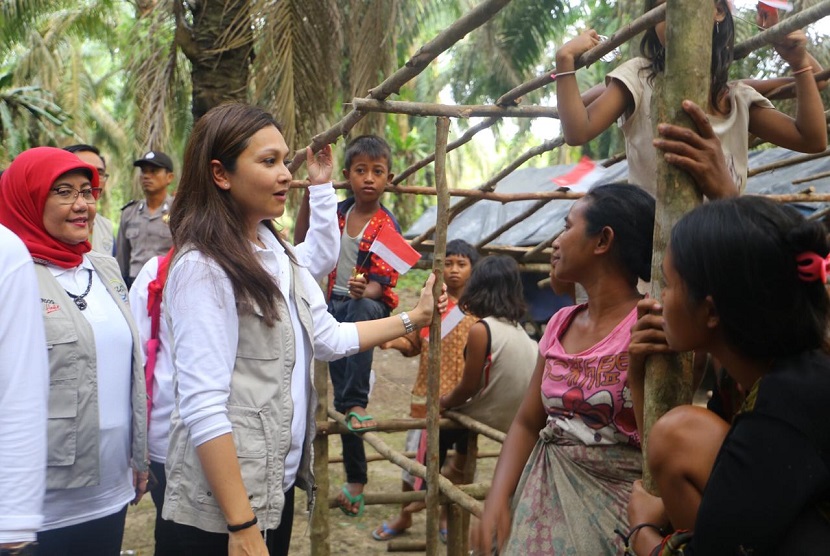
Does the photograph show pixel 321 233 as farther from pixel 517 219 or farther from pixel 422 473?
pixel 517 219

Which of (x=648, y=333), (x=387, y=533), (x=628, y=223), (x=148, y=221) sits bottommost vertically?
(x=387, y=533)

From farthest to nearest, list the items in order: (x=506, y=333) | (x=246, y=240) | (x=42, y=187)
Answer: (x=506, y=333) → (x=42, y=187) → (x=246, y=240)

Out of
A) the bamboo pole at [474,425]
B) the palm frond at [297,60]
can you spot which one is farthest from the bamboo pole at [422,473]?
the palm frond at [297,60]

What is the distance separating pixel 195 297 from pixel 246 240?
0.77 ft

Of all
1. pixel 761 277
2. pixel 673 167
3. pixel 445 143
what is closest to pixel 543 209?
A: pixel 445 143

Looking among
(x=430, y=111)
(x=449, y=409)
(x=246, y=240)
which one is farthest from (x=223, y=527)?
(x=449, y=409)

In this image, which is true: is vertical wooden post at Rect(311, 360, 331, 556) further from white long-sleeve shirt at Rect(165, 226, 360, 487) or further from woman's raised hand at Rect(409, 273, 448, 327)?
white long-sleeve shirt at Rect(165, 226, 360, 487)

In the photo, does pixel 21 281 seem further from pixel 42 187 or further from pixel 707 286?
pixel 707 286

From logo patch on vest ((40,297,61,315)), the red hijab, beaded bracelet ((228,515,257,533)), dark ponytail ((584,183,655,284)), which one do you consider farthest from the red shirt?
beaded bracelet ((228,515,257,533))

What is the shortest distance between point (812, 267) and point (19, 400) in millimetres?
1569

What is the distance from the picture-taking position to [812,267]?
1.34 meters

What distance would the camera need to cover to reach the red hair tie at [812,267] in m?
Answer: 1.34

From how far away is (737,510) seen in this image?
128 centimetres

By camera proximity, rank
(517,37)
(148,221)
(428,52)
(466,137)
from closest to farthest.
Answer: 1. (428,52)
2. (466,137)
3. (148,221)
4. (517,37)
